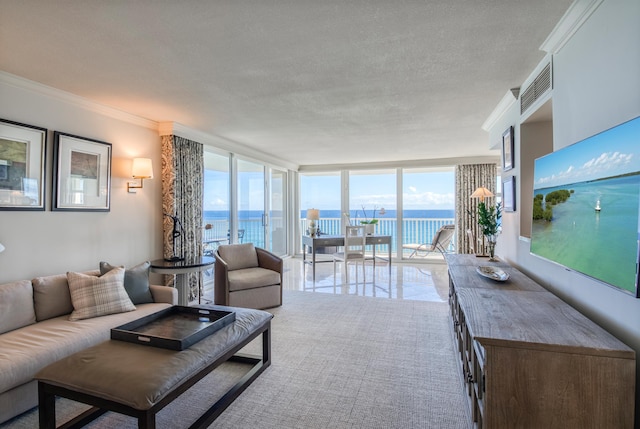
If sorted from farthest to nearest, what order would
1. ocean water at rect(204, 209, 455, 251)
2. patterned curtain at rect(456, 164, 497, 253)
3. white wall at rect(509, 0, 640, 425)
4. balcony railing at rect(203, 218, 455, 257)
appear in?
ocean water at rect(204, 209, 455, 251), patterned curtain at rect(456, 164, 497, 253), balcony railing at rect(203, 218, 455, 257), white wall at rect(509, 0, 640, 425)

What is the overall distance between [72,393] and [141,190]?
2.68 metres

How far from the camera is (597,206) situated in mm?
1407

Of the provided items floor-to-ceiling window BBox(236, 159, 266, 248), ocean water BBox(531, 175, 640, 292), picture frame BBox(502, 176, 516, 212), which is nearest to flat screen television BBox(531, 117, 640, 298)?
ocean water BBox(531, 175, 640, 292)

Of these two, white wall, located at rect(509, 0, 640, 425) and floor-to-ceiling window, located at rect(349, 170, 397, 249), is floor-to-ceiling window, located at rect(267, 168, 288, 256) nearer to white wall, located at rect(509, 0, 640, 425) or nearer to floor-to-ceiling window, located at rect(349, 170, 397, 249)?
floor-to-ceiling window, located at rect(349, 170, 397, 249)

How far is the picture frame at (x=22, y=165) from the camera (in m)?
2.43

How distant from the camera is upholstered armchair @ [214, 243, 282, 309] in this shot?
359cm

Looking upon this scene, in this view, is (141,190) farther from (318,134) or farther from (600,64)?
(600,64)

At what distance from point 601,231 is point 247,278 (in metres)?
3.21

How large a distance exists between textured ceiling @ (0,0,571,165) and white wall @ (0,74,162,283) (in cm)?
21

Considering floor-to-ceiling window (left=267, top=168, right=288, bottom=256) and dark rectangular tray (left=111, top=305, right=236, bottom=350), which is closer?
dark rectangular tray (left=111, top=305, right=236, bottom=350)

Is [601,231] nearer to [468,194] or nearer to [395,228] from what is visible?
[468,194]

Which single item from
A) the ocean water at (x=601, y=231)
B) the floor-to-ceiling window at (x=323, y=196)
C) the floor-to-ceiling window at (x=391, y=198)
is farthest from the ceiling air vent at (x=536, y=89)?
the floor-to-ceiling window at (x=323, y=196)

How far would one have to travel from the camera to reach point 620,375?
120cm

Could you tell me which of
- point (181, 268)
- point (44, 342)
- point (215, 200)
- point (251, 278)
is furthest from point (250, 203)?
point (44, 342)
